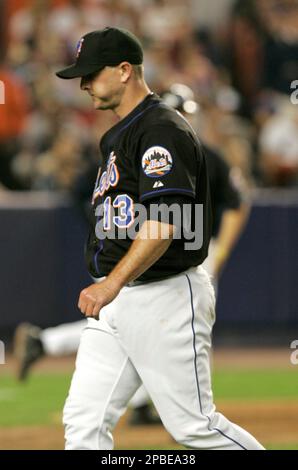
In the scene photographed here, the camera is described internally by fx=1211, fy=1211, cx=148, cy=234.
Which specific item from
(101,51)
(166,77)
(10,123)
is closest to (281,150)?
(166,77)

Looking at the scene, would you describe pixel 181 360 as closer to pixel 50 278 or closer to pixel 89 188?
pixel 89 188

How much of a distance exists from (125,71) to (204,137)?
460 centimetres

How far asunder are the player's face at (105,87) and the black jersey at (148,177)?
9 cm

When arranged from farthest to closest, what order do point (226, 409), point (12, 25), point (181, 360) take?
point (12, 25) → point (226, 409) → point (181, 360)

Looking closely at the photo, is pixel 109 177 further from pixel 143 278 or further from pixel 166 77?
pixel 166 77

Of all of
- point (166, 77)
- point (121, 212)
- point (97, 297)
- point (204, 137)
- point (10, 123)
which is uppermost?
point (166, 77)

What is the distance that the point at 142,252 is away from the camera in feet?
15.1

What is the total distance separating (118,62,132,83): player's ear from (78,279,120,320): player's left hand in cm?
86

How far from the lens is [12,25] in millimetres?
14078

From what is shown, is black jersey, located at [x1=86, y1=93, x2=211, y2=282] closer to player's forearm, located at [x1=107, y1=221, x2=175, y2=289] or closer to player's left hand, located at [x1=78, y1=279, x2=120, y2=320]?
player's forearm, located at [x1=107, y1=221, x2=175, y2=289]

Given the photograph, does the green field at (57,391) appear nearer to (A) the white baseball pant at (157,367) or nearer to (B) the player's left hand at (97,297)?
(A) the white baseball pant at (157,367)

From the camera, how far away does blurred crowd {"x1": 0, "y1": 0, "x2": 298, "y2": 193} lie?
12344 millimetres

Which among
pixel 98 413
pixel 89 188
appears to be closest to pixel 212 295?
pixel 98 413

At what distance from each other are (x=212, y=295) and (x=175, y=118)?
751mm
